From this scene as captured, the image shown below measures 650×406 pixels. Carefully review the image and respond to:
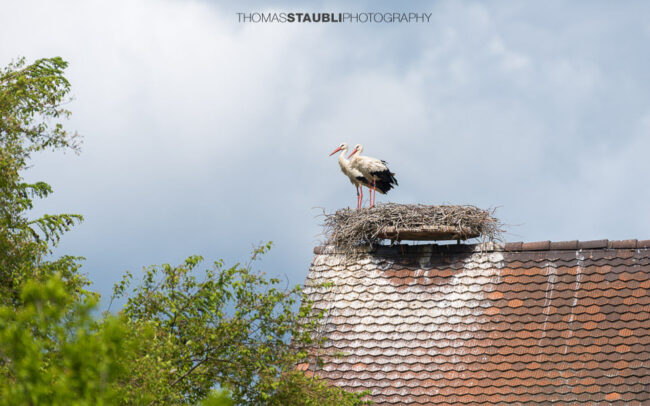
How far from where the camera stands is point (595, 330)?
12.3 m

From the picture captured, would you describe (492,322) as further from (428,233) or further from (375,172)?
(375,172)

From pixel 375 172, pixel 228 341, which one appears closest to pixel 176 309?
pixel 228 341

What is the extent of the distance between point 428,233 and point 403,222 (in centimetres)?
44

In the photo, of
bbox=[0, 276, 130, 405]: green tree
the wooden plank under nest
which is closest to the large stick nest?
the wooden plank under nest

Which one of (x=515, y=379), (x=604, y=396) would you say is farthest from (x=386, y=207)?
(x=604, y=396)

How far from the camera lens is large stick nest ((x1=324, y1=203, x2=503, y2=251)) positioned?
14242mm

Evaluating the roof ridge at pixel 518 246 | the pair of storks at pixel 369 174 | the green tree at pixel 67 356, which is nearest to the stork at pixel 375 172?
the pair of storks at pixel 369 174

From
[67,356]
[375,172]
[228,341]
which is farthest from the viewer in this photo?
[375,172]

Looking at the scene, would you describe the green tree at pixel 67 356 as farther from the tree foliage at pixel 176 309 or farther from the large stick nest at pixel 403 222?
the large stick nest at pixel 403 222

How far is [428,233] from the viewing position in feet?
46.8

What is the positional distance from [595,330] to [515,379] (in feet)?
4.48

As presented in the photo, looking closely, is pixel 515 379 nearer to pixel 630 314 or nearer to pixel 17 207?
pixel 630 314

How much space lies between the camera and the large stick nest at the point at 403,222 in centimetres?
1424

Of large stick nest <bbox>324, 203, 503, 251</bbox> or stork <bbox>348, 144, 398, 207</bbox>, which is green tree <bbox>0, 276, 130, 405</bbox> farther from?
stork <bbox>348, 144, 398, 207</bbox>
